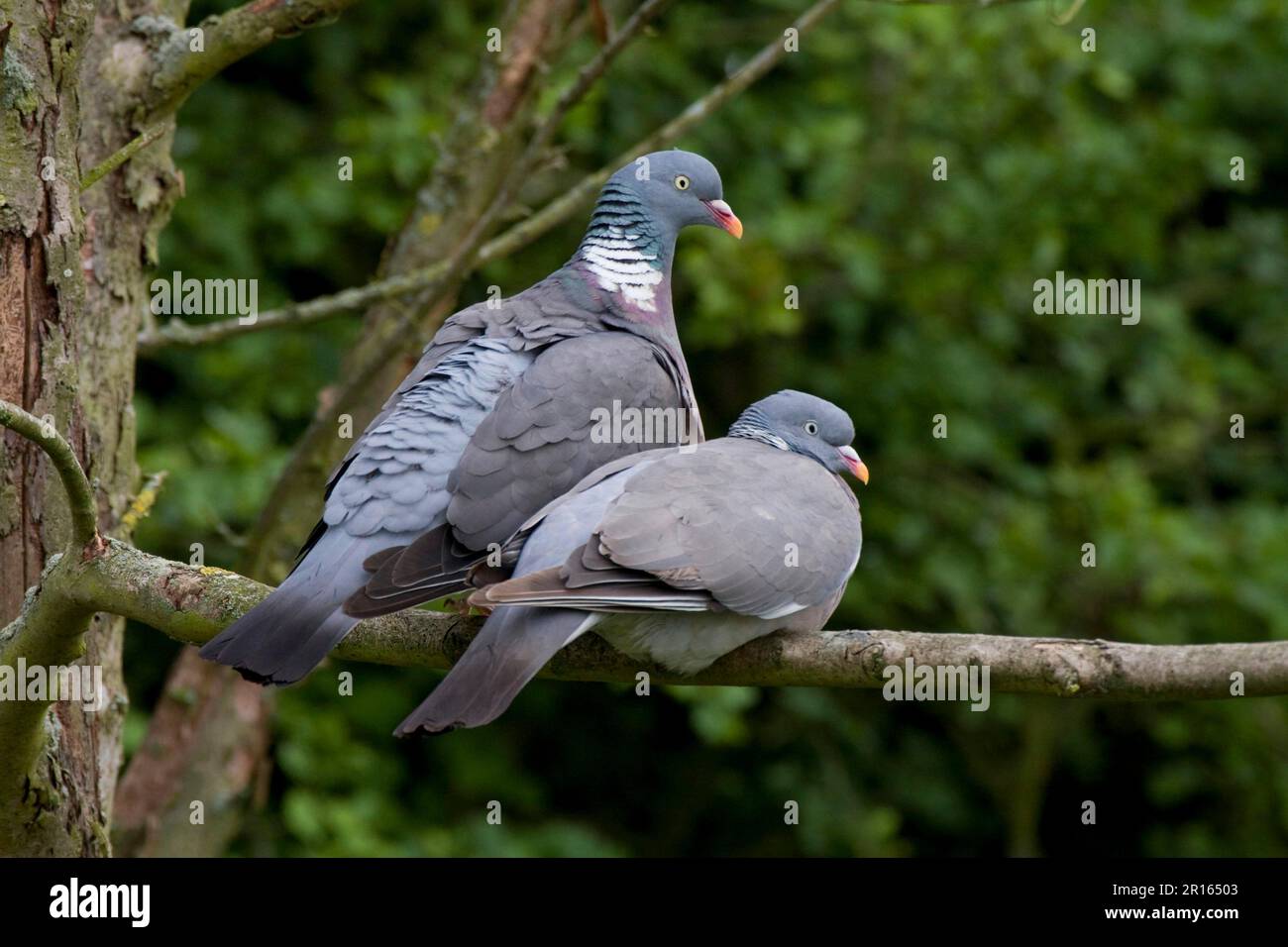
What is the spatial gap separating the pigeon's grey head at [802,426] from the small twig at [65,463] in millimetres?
1504

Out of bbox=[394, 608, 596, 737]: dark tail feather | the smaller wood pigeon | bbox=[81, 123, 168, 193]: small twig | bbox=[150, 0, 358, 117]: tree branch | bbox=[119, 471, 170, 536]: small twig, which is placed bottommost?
bbox=[394, 608, 596, 737]: dark tail feather

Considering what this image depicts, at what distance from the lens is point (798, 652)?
2588mm

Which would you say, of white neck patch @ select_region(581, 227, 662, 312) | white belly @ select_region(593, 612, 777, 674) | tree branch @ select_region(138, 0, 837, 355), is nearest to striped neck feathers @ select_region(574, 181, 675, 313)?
white neck patch @ select_region(581, 227, 662, 312)

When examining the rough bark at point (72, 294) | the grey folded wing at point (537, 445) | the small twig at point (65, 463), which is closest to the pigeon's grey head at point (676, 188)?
the grey folded wing at point (537, 445)

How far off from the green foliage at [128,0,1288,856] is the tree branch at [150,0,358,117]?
2177mm

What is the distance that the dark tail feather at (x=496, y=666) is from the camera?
2373 mm

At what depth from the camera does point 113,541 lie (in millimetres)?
2555

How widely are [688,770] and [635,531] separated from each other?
447cm

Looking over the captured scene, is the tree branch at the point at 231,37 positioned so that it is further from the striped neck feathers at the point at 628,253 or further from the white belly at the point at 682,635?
the white belly at the point at 682,635

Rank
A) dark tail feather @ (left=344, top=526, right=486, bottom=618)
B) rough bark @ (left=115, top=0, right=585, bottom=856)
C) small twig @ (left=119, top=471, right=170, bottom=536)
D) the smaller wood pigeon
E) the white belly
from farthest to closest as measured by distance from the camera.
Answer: rough bark @ (left=115, top=0, right=585, bottom=856) < small twig @ (left=119, top=471, right=170, bottom=536) < the white belly < dark tail feather @ (left=344, top=526, right=486, bottom=618) < the smaller wood pigeon

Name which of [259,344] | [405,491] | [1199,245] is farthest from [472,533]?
[1199,245]

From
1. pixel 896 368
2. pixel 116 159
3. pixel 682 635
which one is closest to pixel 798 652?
pixel 682 635

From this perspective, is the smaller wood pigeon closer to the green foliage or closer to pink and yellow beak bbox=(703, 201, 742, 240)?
pink and yellow beak bbox=(703, 201, 742, 240)

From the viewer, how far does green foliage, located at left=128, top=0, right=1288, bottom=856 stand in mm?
5863
